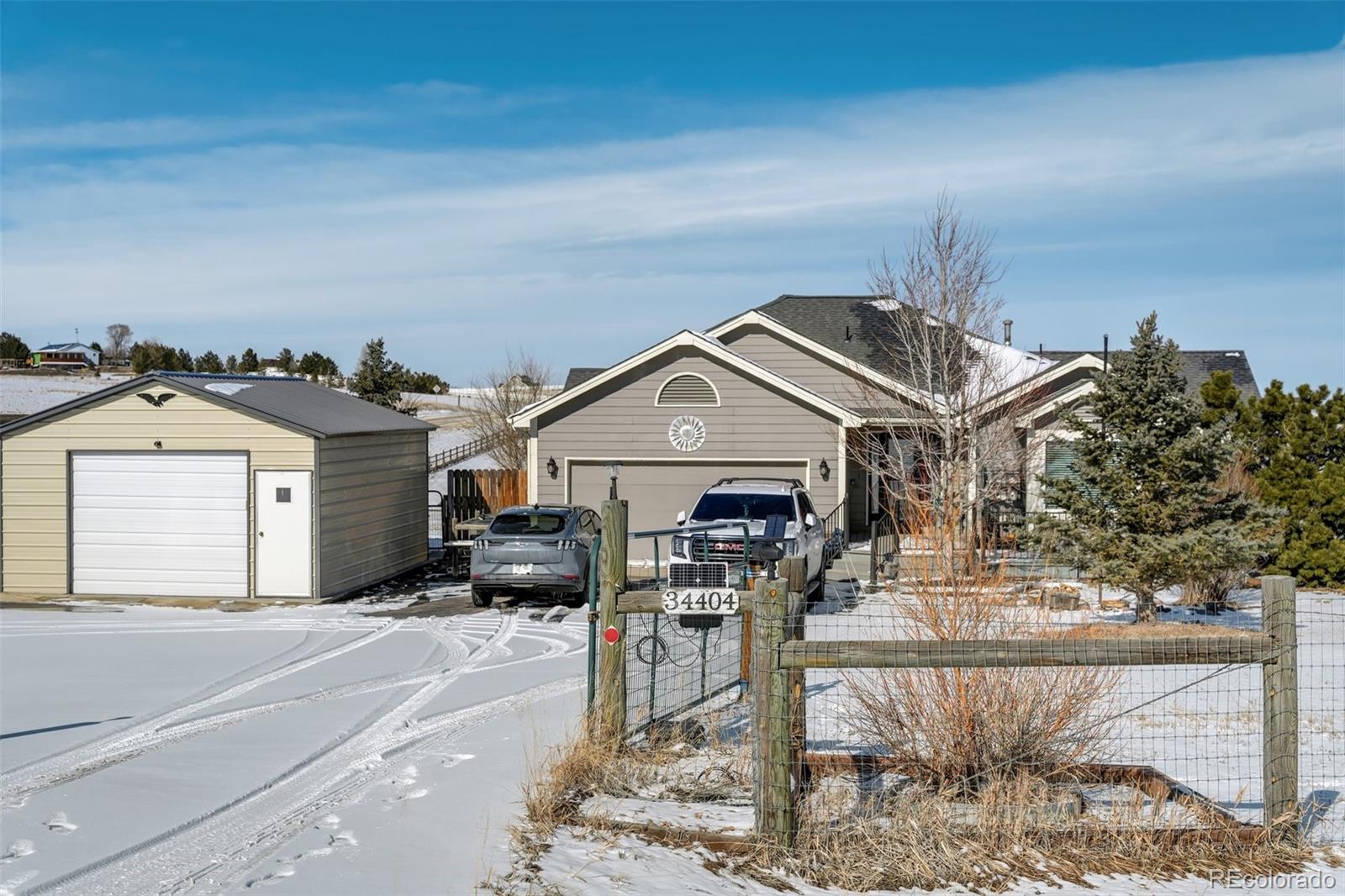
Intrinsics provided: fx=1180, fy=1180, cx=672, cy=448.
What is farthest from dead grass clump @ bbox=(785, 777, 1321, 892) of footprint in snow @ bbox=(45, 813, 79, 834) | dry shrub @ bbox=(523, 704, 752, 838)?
footprint in snow @ bbox=(45, 813, 79, 834)

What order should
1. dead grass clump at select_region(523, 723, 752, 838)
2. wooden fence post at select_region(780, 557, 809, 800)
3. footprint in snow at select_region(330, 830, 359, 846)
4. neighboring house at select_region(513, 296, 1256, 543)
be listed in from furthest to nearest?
1. neighboring house at select_region(513, 296, 1256, 543)
2. dead grass clump at select_region(523, 723, 752, 838)
3. wooden fence post at select_region(780, 557, 809, 800)
4. footprint in snow at select_region(330, 830, 359, 846)

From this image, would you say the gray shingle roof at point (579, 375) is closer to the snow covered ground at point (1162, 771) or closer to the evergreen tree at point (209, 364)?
the snow covered ground at point (1162, 771)

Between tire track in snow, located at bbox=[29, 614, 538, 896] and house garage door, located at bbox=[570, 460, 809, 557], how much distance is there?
41.8 ft

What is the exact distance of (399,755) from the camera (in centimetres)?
801

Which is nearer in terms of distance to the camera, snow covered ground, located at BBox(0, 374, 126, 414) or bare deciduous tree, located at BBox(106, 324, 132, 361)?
snow covered ground, located at BBox(0, 374, 126, 414)

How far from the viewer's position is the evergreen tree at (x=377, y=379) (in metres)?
36.2

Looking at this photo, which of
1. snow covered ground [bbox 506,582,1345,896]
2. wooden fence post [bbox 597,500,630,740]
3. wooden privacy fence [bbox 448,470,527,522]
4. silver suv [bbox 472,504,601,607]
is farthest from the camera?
wooden privacy fence [bbox 448,470,527,522]

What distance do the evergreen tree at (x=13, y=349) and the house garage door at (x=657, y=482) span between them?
224ft

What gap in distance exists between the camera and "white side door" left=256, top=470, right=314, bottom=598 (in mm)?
17344

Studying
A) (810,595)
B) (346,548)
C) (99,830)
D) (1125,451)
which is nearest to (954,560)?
(99,830)

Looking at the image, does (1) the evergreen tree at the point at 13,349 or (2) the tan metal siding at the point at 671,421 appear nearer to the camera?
(2) the tan metal siding at the point at 671,421

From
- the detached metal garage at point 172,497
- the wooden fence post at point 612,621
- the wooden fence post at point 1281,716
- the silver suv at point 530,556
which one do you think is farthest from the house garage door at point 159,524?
the wooden fence post at point 1281,716

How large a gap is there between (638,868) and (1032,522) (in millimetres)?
9957

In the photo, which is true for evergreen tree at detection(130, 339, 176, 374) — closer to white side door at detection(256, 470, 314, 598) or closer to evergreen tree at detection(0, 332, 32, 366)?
evergreen tree at detection(0, 332, 32, 366)
